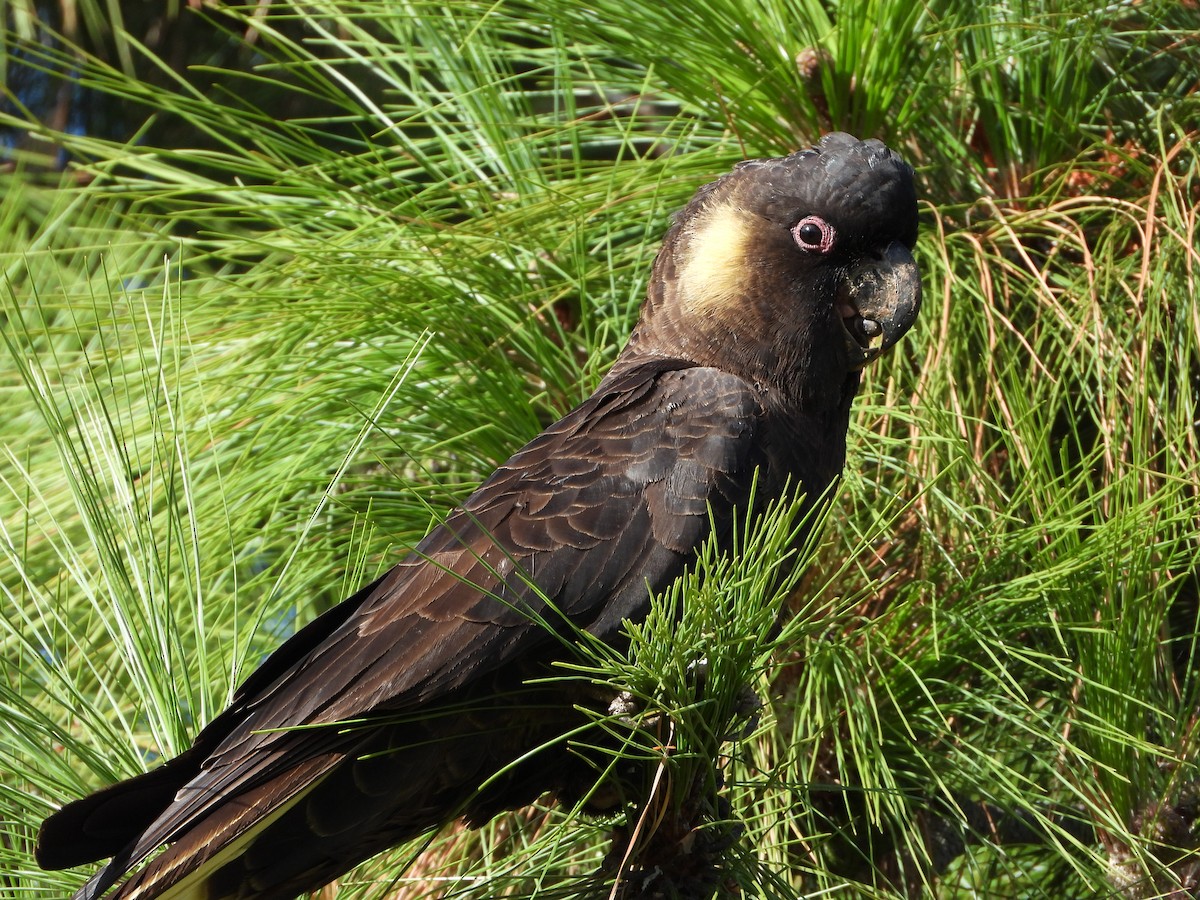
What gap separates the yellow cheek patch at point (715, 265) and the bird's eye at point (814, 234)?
93mm

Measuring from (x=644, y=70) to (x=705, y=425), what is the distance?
953 millimetres

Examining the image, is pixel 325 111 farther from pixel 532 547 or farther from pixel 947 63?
pixel 532 547

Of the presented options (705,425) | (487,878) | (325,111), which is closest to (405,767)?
(487,878)

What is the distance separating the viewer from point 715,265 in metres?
2.33

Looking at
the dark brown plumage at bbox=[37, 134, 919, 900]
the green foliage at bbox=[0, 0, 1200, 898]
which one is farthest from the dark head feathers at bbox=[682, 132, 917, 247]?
the green foliage at bbox=[0, 0, 1200, 898]

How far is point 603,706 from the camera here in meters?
1.81

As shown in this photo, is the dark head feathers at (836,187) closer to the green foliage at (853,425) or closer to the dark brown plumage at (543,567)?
the dark brown plumage at (543,567)

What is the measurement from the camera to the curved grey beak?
2158 millimetres

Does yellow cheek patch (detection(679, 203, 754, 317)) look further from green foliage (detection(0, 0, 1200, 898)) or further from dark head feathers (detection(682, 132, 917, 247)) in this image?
green foliage (detection(0, 0, 1200, 898))

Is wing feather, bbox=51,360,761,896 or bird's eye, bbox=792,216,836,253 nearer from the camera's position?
wing feather, bbox=51,360,761,896

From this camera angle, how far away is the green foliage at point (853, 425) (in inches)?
74.0

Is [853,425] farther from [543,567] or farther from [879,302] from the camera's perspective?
[543,567]

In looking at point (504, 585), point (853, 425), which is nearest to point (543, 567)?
point (504, 585)

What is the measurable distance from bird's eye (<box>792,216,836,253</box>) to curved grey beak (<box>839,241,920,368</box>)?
8 centimetres
